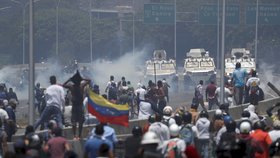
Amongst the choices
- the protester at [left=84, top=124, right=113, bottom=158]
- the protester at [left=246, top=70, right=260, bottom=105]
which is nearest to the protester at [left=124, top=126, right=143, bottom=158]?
the protester at [left=84, top=124, right=113, bottom=158]

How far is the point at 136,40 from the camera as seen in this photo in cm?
10006

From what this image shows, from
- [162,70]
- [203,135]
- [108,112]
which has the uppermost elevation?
[108,112]

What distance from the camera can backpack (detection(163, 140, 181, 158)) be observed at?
17.5m

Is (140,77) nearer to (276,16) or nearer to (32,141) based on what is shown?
(276,16)

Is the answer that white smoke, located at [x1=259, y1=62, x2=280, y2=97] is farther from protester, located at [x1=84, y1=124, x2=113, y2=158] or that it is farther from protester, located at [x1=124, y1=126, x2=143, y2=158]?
protester, located at [x1=84, y1=124, x2=113, y2=158]

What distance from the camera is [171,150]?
17.6 metres

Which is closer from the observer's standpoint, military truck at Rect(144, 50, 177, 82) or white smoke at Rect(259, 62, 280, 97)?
white smoke at Rect(259, 62, 280, 97)

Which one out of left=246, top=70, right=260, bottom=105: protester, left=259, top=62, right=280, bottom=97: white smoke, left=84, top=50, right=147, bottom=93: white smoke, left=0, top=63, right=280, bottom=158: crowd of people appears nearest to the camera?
left=0, top=63, right=280, bottom=158: crowd of people

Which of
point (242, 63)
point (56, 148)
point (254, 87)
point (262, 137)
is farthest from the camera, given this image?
point (242, 63)

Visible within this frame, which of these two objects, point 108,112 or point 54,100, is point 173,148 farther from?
point 54,100

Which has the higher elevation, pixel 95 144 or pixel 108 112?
pixel 108 112

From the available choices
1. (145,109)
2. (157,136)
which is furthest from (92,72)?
(157,136)

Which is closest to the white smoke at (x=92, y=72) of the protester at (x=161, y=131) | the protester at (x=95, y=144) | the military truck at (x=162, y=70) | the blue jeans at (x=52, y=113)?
the military truck at (x=162, y=70)

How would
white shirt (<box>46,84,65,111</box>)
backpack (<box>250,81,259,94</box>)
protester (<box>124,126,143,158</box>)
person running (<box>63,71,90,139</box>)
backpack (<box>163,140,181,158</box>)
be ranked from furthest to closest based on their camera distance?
backpack (<box>250,81,259,94</box>) → person running (<box>63,71,90,139</box>) → white shirt (<box>46,84,65,111</box>) → protester (<box>124,126,143,158</box>) → backpack (<box>163,140,181,158</box>)
